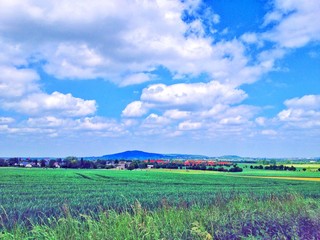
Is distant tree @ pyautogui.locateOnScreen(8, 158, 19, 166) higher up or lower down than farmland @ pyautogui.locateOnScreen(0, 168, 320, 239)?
higher up

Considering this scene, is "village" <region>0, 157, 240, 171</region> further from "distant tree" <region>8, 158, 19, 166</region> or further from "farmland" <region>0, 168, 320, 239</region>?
"farmland" <region>0, 168, 320, 239</region>

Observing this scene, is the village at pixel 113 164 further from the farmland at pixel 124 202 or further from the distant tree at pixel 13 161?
the farmland at pixel 124 202

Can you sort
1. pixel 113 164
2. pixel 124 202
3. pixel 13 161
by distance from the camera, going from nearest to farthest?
pixel 124 202 → pixel 113 164 → pixel 13 161

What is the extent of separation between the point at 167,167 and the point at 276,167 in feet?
103

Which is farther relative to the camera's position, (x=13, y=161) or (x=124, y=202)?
(x=13, y=161)

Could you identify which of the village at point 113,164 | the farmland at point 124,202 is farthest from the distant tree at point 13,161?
the farmland at point 124,202

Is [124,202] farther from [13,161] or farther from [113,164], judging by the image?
[13,161]

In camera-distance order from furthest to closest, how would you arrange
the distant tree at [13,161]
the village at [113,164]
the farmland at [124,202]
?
the distant tree at [13,161], the village at [113,164], the farmland at [124,202]

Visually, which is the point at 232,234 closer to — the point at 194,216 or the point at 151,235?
the point at 151,235

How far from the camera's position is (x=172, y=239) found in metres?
6.30

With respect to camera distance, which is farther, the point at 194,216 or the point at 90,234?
the point at 194,216

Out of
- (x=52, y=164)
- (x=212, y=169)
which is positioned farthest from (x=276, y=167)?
(x=52, y=164)

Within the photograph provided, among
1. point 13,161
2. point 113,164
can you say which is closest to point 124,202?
point 113,164

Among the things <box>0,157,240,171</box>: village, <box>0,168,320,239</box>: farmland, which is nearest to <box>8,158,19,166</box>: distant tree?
<box>0,157,240,171</box>: village
